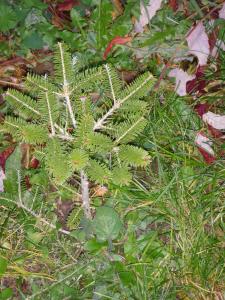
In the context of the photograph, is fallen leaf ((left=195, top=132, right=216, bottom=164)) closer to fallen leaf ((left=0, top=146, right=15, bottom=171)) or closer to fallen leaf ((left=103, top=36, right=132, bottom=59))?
fallen leaf ((left=103, top=36, right=132, bottom=59))

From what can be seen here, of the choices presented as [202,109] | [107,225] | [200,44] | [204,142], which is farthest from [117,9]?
[107,225]

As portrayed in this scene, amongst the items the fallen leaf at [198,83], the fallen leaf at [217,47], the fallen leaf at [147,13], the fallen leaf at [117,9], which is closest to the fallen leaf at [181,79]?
the fallen leaf at [198,83]

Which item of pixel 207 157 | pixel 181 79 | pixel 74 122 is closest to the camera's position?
pixel 74 122

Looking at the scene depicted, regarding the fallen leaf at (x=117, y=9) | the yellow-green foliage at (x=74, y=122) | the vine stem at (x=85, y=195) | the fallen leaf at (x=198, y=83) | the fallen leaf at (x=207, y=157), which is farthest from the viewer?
the fallen leaf at (x=117, y=9)

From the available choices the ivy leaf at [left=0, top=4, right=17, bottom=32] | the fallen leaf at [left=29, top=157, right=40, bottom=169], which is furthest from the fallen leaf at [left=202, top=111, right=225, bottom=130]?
the ivy leaf at [left=0, top=4, right=17, bottom=32]

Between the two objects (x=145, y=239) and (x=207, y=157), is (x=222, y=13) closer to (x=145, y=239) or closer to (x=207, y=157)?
(x=207, y=157)

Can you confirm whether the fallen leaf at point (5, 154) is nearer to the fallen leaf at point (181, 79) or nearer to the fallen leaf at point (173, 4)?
the fallen leaf at point (181, 79)

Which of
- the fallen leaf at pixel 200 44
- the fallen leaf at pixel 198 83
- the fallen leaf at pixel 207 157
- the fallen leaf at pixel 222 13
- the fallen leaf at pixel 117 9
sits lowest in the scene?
the fallen leaf at pixel 207 157
